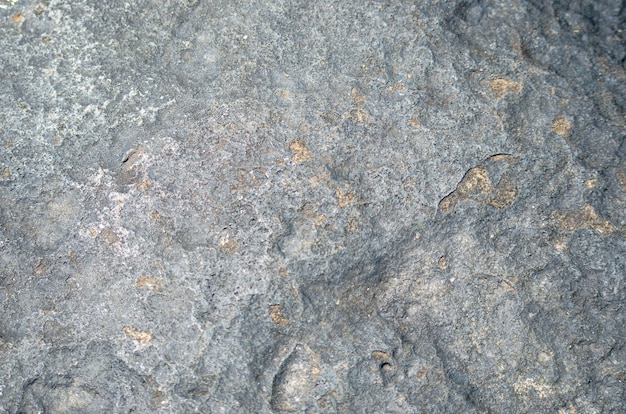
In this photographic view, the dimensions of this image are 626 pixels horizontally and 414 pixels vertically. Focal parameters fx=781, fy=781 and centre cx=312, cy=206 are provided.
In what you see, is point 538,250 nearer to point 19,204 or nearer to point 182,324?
point 182,324

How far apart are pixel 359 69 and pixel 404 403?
549mm

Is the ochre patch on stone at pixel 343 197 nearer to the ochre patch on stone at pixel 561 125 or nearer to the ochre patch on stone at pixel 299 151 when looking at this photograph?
the ochre patch on stone at pixel 299 151

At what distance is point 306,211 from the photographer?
1.21m

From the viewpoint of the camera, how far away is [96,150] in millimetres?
1255

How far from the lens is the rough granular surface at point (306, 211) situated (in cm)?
116

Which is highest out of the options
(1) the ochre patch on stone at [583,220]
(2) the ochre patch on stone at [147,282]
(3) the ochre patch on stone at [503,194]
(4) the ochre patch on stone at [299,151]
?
(4) the ochre patch on stone at [299,151]

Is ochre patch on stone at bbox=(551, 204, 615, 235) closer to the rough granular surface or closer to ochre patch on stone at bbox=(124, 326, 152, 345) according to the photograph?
the rough granular surface

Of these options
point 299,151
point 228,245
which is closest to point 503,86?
point 299,151

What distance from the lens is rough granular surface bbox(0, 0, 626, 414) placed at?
3.82 ft

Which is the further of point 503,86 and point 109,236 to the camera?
point 503,86

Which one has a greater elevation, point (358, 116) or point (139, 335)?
point (358, 116)

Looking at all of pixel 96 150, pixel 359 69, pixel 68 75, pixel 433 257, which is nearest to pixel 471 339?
pixel 433 257

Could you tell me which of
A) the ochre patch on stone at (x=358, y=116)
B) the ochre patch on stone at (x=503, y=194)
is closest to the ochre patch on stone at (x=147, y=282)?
the ochre patch on stone at (x=358, y=116)

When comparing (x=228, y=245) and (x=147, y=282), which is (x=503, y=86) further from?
(x=147, y=282)
